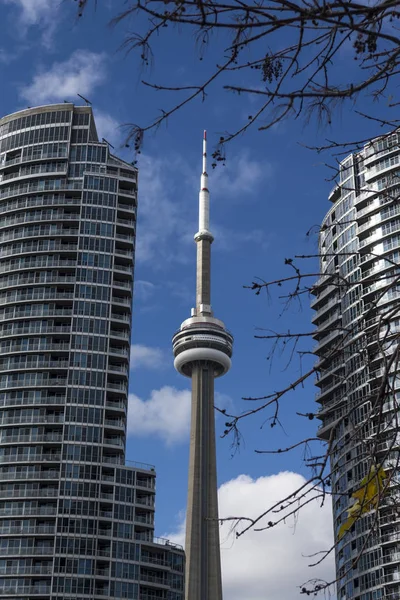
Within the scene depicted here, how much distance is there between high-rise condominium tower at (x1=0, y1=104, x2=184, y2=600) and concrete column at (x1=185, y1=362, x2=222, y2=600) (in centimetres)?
2475

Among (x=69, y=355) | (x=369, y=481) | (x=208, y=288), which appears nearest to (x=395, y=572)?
(x=69, y=355)

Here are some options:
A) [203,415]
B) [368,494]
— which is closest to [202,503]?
[203,415]

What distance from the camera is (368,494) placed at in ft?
27.8

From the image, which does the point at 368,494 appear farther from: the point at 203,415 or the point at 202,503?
the point at 203,415

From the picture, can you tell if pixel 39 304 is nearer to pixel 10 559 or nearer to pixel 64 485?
pixel 64 485

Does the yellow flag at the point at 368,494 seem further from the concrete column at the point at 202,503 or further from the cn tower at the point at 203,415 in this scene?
the concrete column at the point at 202,503

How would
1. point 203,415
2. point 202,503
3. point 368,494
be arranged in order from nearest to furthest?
1. point 368,494
2. point 202,503
3. point 203,415

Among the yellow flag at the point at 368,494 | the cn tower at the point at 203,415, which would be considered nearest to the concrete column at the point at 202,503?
the cn tower at the point at 203,415

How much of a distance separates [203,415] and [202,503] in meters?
15.5

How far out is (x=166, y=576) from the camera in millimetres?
121125

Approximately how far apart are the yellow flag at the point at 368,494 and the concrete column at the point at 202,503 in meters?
138

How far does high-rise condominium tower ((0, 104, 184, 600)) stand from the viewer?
11444cm

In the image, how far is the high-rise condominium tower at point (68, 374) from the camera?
114438 millimetres

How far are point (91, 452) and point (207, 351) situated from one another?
51425mm
